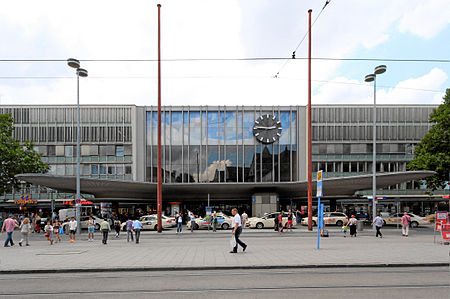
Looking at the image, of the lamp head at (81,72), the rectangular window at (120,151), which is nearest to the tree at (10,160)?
the rectangular window at (120,151)

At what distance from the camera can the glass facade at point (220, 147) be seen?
45.9m

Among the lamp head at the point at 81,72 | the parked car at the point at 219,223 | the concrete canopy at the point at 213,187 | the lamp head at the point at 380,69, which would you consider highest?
the lamp head at the point at 380,69

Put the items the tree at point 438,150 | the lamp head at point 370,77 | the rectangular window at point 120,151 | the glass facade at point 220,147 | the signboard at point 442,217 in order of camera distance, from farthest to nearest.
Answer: the rectangular window at point 120,151 → the glass facade at point 220,147 → the tree at point 438,150 → the lamp head at point 370,77 → the signboard at point 442,217

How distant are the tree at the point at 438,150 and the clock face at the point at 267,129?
18.9 m

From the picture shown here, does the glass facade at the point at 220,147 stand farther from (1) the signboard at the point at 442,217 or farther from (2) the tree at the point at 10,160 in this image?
(1) the signboard at the point at 442,217

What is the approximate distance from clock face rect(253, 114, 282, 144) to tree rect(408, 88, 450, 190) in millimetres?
18857

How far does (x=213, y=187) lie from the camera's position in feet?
129

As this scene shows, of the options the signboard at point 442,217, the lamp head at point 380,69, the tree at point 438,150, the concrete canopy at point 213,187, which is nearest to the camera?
the signboard at point 442,217

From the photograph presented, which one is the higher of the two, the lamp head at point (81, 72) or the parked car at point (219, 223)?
the lamp head at point (81, 72)

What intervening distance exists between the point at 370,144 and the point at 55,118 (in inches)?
1739

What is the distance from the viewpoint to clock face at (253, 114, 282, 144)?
46.0m

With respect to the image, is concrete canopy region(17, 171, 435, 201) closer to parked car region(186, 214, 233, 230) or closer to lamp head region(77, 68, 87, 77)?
parked car region(186, 214, 233, 230)

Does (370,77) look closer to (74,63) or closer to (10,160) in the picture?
(74,63)

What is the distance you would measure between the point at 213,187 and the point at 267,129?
12039 millimetres
